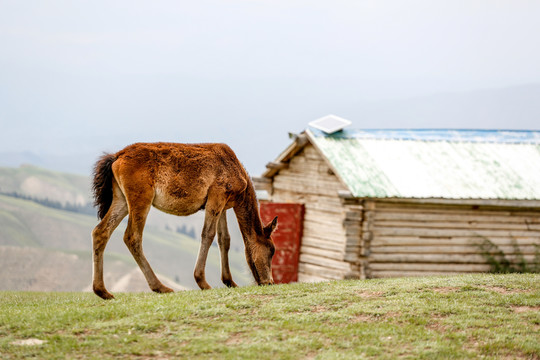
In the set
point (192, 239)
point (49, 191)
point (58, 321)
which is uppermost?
point (58, 321)

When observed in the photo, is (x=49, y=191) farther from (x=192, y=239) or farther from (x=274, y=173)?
(x=274, y=173)

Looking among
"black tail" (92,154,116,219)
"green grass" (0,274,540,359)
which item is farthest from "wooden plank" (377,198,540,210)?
"black tail" (92,154,116,219)

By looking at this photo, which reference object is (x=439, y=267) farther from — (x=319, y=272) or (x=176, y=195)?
(x=176, y=195)

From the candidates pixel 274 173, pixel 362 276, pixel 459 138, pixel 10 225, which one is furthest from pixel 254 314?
pixel 10 225

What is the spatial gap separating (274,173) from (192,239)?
99284 millimetres

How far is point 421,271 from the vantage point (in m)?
16.6

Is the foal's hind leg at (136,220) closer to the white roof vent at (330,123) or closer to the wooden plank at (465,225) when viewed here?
the wooden plank at (465,225)

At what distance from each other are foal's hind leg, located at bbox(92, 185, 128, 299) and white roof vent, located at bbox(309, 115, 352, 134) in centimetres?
993

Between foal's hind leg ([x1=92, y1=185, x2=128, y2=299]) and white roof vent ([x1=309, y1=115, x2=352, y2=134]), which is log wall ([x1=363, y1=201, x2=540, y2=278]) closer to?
white roof vent ([x1=309, y1=115, x2=352, y2=134])

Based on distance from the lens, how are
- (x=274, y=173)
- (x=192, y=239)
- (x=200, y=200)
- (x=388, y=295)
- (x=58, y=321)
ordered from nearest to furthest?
1. (x=58, y=321)
2. (x=388, y=295)
3. (x=200, y=200)
4. (x=274, y=173)
5. (x=192, y=239)

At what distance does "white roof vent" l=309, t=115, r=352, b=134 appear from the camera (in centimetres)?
1855

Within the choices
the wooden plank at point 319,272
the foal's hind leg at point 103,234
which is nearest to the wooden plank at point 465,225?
the wooden plank at point 319,272

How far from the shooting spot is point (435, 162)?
59.7ft

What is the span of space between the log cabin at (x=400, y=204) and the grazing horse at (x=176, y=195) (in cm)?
576
